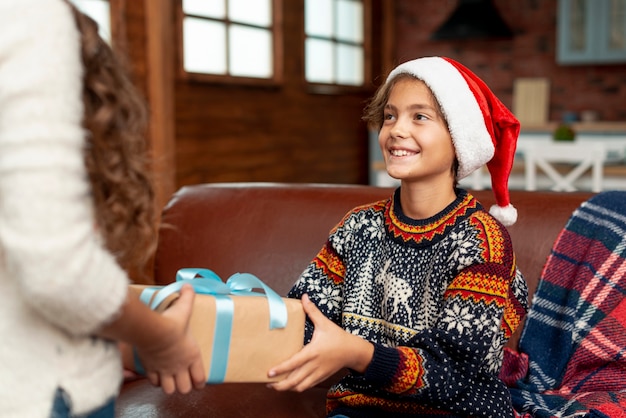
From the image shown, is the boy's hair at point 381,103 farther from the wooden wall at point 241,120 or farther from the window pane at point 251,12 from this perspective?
the window pane at point 251,12

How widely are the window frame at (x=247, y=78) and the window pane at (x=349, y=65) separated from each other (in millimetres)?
996

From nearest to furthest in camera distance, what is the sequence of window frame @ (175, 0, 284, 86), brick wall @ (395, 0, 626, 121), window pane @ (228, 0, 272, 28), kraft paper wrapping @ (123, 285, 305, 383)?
kraft paper wrapping @ (123, 285, 305, 383), window frame @ (175, 0, 284, 86), window pane @ (228, 0, 272, 28), brick wall @ (395, 0, 626, 121)

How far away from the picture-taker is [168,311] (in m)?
0.95

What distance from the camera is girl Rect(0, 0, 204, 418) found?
71 centimetres

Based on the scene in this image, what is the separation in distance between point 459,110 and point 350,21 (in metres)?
5.18

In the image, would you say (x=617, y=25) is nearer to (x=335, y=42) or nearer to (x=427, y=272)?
(x=335, y=42)

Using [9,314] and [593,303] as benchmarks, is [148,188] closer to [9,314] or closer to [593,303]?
[9,314]

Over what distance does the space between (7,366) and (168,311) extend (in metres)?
0.22

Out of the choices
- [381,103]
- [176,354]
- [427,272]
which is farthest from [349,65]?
[176,354]

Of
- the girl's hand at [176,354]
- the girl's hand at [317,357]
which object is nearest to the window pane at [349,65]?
the girl's hand at [317,357]

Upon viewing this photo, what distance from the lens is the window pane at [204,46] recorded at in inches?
174

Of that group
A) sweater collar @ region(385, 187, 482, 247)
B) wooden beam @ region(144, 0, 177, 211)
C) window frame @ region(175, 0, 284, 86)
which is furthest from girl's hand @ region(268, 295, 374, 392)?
window frame @ region(175, 0, 284, 86)

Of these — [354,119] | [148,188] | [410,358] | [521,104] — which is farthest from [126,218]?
[521,104]

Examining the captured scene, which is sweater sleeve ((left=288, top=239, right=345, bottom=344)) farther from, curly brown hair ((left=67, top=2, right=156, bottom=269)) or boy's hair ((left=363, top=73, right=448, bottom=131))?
curly brown hair ((left=67, top=2, right=156, bottom=269))
